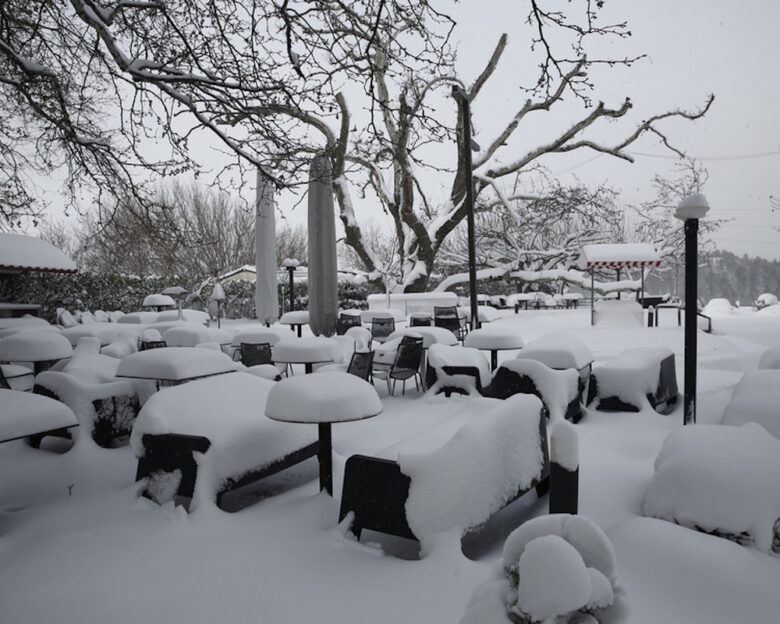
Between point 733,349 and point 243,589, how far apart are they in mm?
11039

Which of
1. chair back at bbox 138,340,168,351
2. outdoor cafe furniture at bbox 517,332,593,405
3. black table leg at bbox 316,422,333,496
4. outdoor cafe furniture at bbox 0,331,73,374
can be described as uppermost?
outdoor cafe furniture at bbox 0,331,73,374

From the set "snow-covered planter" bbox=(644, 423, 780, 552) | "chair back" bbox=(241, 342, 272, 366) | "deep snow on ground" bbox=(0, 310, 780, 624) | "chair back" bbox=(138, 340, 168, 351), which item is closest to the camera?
"deep snow on ground" bbox=(0, 310, 780, 624)

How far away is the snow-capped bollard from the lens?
2846 mm

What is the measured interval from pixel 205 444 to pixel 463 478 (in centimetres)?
172

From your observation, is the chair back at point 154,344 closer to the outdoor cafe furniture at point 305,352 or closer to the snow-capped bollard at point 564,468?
the outdoor cafe furniture at point 305,352

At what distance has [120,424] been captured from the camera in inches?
215

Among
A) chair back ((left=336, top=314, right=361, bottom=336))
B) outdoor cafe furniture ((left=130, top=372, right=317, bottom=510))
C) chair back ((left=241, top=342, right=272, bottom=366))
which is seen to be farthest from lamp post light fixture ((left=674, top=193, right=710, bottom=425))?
chair back ((left=336, top=314, right=361, bottom=336))

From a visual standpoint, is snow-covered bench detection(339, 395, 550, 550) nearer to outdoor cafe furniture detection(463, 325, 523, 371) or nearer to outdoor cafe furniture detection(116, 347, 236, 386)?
outdoor cafe furniture detection(116, 347, 236, 386)

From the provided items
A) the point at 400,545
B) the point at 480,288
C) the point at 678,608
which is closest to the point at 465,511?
the point at 400,545

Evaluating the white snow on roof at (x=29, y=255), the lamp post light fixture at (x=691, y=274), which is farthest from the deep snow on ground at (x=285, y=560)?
the white snow on roof at (x=29, y=255)

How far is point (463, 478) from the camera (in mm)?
2951

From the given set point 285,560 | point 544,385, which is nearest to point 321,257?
point 544,385

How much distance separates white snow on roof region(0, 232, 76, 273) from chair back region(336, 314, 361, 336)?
389 inches

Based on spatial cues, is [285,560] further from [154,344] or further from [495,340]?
[154,344]
